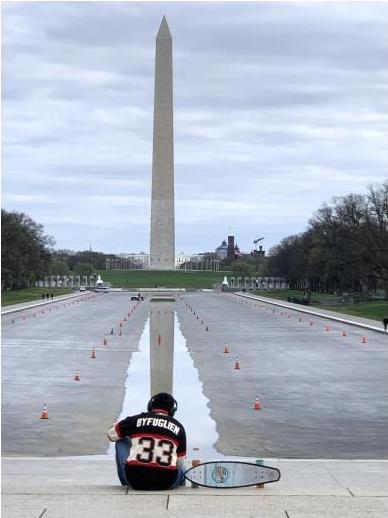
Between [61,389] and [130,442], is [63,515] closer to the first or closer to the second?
[130,442]

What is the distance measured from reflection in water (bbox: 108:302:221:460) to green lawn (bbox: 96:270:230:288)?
284ft

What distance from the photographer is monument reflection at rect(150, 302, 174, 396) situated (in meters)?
22.4

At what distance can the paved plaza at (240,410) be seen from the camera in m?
8.09

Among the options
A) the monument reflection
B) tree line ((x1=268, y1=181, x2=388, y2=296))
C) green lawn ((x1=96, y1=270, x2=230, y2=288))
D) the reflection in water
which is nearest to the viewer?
the reflection in water

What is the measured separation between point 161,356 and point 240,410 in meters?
11.4

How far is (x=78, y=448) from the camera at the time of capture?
14.0 meters

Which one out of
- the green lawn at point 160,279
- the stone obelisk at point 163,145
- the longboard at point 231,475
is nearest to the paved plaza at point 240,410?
the longboard at point 231,475

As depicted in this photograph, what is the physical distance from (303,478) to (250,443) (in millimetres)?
4191

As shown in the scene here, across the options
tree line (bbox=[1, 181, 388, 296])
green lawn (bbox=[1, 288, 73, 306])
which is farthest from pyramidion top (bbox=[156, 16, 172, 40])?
green lawn (bbox=[1, 288, 73, 306])

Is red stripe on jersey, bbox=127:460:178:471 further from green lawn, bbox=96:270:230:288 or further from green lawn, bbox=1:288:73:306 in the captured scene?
green lawn, bbox=96:270:230:288

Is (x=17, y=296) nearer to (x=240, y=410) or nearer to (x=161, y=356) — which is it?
(x=161, y=356)

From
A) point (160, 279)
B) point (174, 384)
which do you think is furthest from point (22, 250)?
point (174, 384)

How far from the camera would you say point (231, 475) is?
792cm

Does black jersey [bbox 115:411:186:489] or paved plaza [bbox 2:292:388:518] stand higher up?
black jersey [bbox 115:411:186:489]
